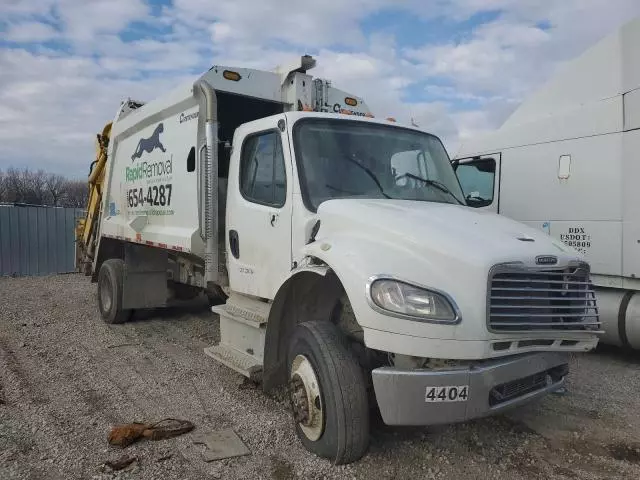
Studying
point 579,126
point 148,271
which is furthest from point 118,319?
point 579,126

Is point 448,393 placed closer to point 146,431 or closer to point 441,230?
point 441,230

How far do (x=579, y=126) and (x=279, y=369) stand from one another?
4.97 meters

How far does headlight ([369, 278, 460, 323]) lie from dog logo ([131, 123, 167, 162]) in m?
4.30

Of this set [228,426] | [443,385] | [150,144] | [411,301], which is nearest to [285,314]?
[228,426]

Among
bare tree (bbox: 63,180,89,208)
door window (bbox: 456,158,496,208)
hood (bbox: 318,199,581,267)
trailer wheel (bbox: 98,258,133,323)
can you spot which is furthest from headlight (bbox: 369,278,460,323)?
bare tree (bbox: 63,180,89,208)

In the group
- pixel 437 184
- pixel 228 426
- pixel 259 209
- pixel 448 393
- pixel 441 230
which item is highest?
pixel 437 184

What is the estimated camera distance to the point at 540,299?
138 inches

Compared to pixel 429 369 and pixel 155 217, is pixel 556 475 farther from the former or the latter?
pixel 155 217

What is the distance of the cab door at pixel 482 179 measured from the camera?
8008 mm

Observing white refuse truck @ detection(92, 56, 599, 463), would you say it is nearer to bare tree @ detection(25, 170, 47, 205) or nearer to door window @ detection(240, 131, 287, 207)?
door window @ detection(240, 131, 287, 207)

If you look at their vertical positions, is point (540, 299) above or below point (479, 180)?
below

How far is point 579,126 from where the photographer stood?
7004 mm

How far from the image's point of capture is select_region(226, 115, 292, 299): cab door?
Result: 4680 mm

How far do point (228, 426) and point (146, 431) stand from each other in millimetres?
639
